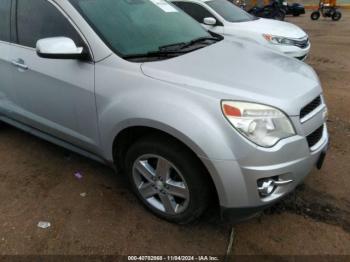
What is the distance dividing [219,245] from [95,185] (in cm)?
133

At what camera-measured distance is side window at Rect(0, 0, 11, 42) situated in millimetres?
3416

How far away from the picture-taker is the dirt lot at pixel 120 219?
2637mm

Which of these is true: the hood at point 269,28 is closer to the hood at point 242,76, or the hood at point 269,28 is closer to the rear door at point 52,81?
the hood at point 242,76

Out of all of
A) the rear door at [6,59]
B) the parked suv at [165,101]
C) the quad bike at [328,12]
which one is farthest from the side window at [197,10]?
the quad bike at [328,12]

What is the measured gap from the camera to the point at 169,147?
98.0 inches

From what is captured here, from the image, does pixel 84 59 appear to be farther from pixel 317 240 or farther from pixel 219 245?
pixel 317 240

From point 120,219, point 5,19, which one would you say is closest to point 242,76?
point 120,219

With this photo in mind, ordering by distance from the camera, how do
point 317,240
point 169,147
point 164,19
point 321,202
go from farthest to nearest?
point 164,19 → point 321,202 → point 317,240 → point 169,147

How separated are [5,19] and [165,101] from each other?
6.77ft

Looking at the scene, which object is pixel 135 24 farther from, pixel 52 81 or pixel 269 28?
pixel 269 28

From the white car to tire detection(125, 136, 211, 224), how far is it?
176 inches

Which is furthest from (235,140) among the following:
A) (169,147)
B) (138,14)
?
(138,14)

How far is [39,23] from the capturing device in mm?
3131

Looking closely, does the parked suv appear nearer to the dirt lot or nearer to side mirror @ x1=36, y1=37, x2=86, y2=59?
side mirror @ x1=36, y1=37, x2=86, y2=59
